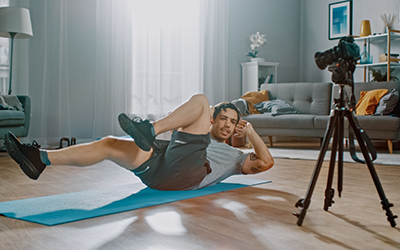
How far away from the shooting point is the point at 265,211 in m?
2.04

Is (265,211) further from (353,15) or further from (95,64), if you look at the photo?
(353,15)

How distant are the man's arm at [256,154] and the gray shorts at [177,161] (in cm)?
27

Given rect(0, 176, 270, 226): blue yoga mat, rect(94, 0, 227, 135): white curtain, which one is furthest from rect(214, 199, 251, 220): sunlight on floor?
rect(94, 0, 227, 135): white curtain

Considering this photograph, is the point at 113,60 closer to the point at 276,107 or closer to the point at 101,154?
the point at 276,107

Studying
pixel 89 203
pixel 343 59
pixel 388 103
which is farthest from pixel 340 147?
pixel 388 103

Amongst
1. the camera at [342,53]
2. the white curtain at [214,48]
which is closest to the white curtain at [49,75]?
the white curtain at [214,48]

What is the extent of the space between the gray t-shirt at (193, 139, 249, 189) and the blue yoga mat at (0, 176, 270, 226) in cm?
8

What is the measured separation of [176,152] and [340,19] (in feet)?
18.4

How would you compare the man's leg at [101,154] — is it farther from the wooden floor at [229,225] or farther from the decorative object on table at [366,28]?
the decorative object on table at [366,28]

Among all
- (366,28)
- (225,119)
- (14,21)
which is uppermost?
(366,28)

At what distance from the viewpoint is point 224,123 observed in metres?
2.39

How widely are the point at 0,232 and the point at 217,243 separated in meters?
0.83

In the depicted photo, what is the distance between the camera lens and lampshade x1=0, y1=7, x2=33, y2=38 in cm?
456

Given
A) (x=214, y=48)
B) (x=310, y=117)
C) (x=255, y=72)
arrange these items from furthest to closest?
(x=255, y=72) < (x=214, y=48) < (x=310, y=117)
